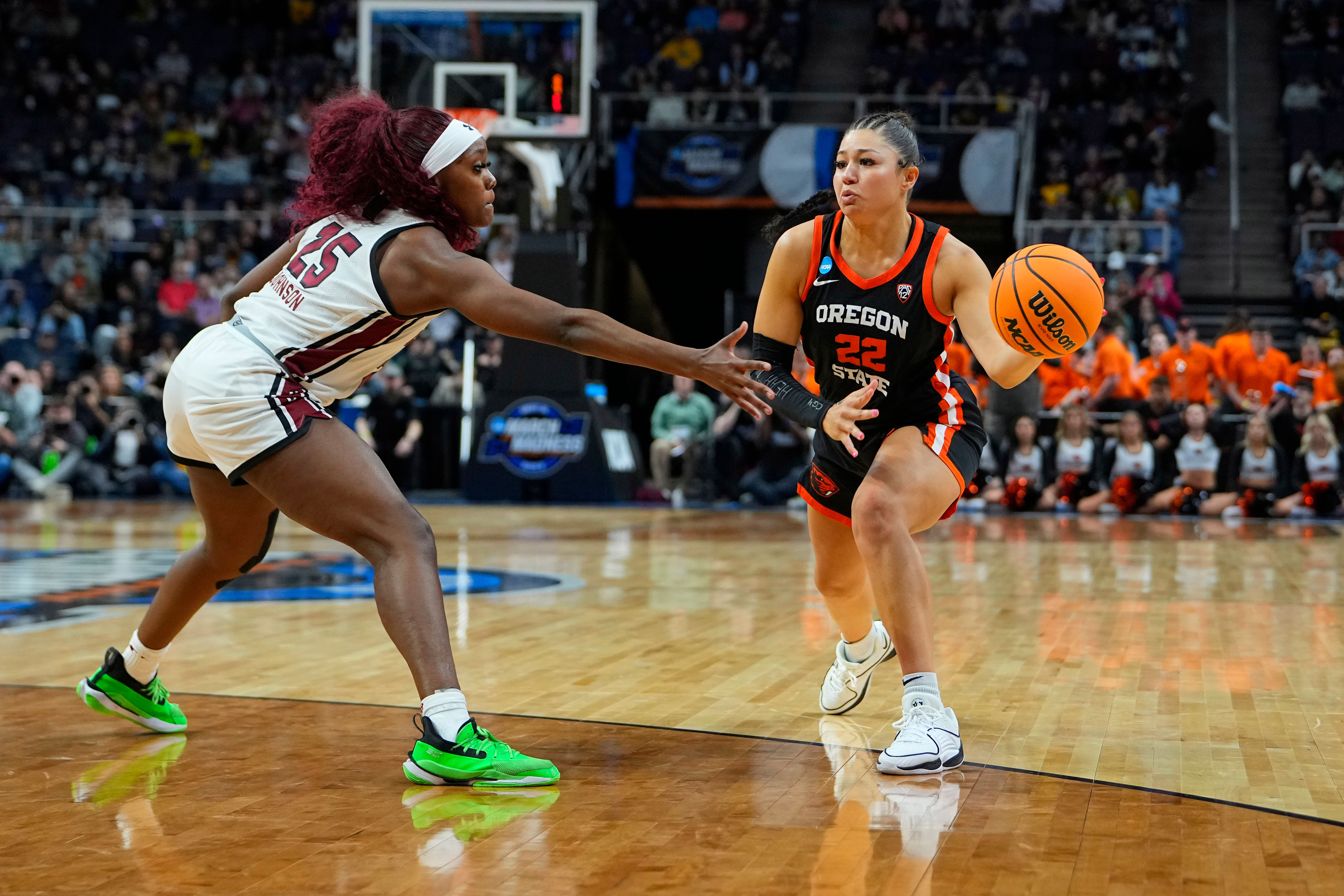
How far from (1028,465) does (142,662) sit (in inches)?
468

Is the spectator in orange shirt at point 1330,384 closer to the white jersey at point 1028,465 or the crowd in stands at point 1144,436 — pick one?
the crowd in stands at point 1144,436

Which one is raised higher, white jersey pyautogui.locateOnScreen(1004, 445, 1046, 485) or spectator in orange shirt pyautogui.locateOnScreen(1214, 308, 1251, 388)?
spectator in orange shirt pyautogui.locateOnScreen(1214, 308, 1251, 388)

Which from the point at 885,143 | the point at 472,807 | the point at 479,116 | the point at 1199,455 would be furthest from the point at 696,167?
the point at 472,807

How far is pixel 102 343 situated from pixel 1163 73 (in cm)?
1587

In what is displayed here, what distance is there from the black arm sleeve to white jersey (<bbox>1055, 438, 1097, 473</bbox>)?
1071 centimetres

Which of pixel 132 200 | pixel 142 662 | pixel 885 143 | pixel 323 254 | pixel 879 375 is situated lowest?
pixel 142 662

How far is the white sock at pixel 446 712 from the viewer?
3.59 meters

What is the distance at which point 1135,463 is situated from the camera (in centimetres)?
1456

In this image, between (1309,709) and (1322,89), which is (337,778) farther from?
(1322,89)

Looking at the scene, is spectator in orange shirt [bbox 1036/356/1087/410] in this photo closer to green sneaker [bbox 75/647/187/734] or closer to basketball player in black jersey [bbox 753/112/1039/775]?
basketball player in black jersey [bbox 753/112/1039/775]

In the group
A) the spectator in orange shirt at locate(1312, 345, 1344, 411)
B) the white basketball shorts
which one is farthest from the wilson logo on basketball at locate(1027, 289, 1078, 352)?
the spectator in orange shirt at locate(1312, 345, 1344, 411)

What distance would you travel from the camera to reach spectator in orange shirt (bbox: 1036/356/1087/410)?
15.7 m

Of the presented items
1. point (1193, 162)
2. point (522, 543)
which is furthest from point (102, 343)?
point (1193, 162)

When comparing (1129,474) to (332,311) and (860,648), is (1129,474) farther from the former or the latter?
(332,311)
